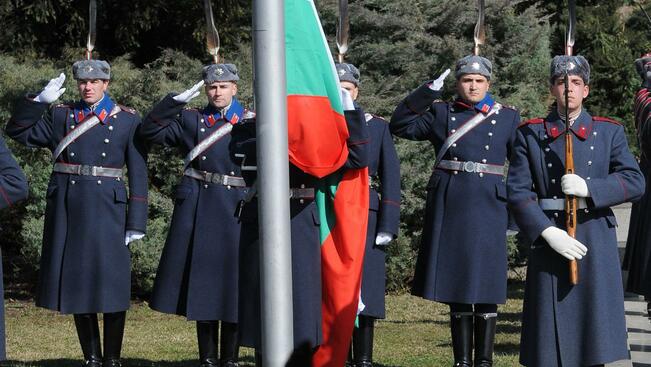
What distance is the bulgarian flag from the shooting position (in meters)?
6.09

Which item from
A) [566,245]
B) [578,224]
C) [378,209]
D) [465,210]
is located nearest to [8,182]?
[566,245]

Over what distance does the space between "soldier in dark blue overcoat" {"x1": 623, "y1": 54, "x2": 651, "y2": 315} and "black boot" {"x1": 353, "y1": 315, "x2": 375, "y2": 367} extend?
1.81 m

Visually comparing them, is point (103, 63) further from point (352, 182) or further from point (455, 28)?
point (455, 28)

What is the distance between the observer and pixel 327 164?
632cm

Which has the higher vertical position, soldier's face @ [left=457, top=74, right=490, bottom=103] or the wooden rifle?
soldier's face @ [left=457, top=74, right=490, bottom=103]

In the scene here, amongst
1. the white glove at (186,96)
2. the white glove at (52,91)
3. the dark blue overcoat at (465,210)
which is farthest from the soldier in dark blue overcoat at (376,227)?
the white glove at (52,91)

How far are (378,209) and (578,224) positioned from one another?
208 cm

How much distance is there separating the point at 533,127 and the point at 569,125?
208 millimetres

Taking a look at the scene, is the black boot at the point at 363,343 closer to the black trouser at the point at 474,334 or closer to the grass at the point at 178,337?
the black trouser at the point at 474,334

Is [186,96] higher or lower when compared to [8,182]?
higher

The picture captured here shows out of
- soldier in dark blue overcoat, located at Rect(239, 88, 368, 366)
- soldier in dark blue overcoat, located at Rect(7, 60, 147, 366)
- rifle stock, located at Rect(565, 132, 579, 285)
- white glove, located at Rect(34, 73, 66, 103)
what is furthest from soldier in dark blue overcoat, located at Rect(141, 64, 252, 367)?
rifle stock, located at Rect(565, 132, 579, 285)

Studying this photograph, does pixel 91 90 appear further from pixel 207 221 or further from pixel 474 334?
pixel 474 334

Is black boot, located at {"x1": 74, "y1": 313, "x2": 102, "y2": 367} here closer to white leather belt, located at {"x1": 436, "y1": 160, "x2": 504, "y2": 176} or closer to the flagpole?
white leather belt, located at {"x1": 436, "y1": 160, "x2": 504, "y2": 176}

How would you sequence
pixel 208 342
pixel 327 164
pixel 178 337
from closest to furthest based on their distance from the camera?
1. pixel 327 164
2. pixel 208 342
3. pixel 178 337
